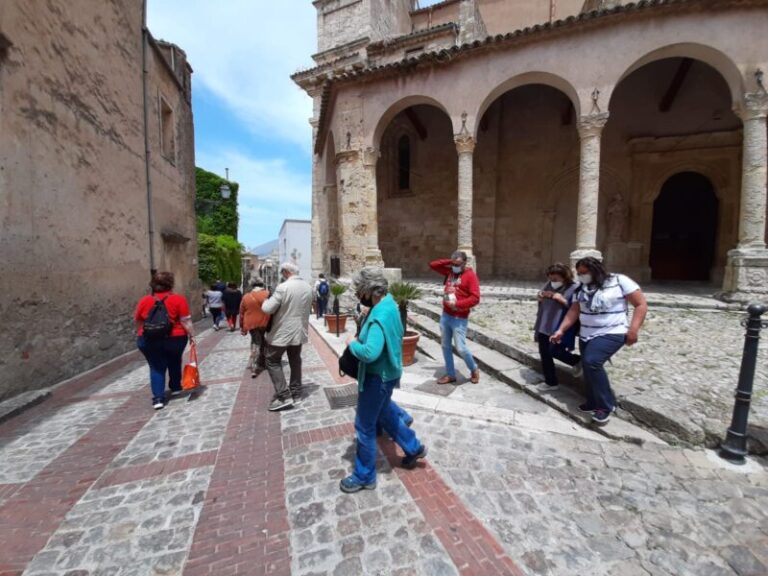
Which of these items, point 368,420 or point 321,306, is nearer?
point 368,420

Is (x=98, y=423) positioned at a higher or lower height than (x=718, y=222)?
lower

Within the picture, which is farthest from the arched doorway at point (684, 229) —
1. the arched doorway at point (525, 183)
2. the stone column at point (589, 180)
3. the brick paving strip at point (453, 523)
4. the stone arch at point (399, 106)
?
the brick paving strip at point (453, 523)

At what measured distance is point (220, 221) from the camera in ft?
86.2

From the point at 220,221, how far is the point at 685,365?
28074 millimetres

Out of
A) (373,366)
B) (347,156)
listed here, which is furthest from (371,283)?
(347,156)

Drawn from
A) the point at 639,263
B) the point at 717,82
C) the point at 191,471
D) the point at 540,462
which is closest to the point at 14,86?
the point at 191,471

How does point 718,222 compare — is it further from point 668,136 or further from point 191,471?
point 191,471

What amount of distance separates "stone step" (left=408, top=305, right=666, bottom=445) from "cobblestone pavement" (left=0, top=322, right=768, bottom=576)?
134mm

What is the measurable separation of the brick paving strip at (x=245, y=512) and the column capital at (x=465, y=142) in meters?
9.50

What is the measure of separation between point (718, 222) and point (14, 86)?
18255 millimetres

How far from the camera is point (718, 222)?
12.0 m

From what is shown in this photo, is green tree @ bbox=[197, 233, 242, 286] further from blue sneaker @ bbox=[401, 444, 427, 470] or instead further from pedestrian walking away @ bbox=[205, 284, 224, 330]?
blue sneaker @ bbox=[401, 444, 427, 470]

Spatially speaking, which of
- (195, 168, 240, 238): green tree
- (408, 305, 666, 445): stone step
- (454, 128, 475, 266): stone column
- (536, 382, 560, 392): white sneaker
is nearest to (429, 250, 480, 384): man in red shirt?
(408, 305, 666, 445): stone step

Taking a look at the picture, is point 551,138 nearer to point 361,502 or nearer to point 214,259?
point 361,502
